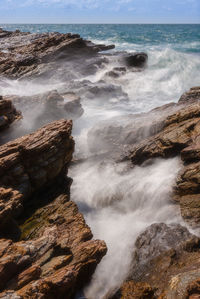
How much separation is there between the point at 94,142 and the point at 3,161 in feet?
23.7

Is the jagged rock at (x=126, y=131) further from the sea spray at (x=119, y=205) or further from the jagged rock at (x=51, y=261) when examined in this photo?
the jagged rock at (x=51, y=261)

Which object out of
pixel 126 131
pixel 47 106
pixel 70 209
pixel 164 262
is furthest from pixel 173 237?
pixel 47 106

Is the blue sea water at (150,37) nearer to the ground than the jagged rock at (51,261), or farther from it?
farther from it

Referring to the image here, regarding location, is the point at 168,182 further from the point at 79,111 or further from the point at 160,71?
the point at 160,71

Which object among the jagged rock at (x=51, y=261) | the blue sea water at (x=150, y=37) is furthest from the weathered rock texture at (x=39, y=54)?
the blue sea water at (x=150, y=37)

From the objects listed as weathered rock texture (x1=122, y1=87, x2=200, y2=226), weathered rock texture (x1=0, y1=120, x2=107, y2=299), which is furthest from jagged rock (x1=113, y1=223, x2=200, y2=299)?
weathered rock texture (x1=0, y1=120, x2=107, y2=299)

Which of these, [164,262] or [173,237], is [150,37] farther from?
[164,262]

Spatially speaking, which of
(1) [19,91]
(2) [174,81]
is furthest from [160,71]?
(1) [19,91]

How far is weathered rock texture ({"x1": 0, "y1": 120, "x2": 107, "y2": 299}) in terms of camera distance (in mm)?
6180

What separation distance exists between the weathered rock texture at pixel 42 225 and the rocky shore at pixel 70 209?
25 millimetres

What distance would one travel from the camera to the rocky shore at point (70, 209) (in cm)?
640

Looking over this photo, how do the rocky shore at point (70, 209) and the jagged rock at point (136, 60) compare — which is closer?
the rocky shore at point (70, 209)

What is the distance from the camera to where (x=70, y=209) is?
388 inches

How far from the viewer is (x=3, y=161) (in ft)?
30.9
